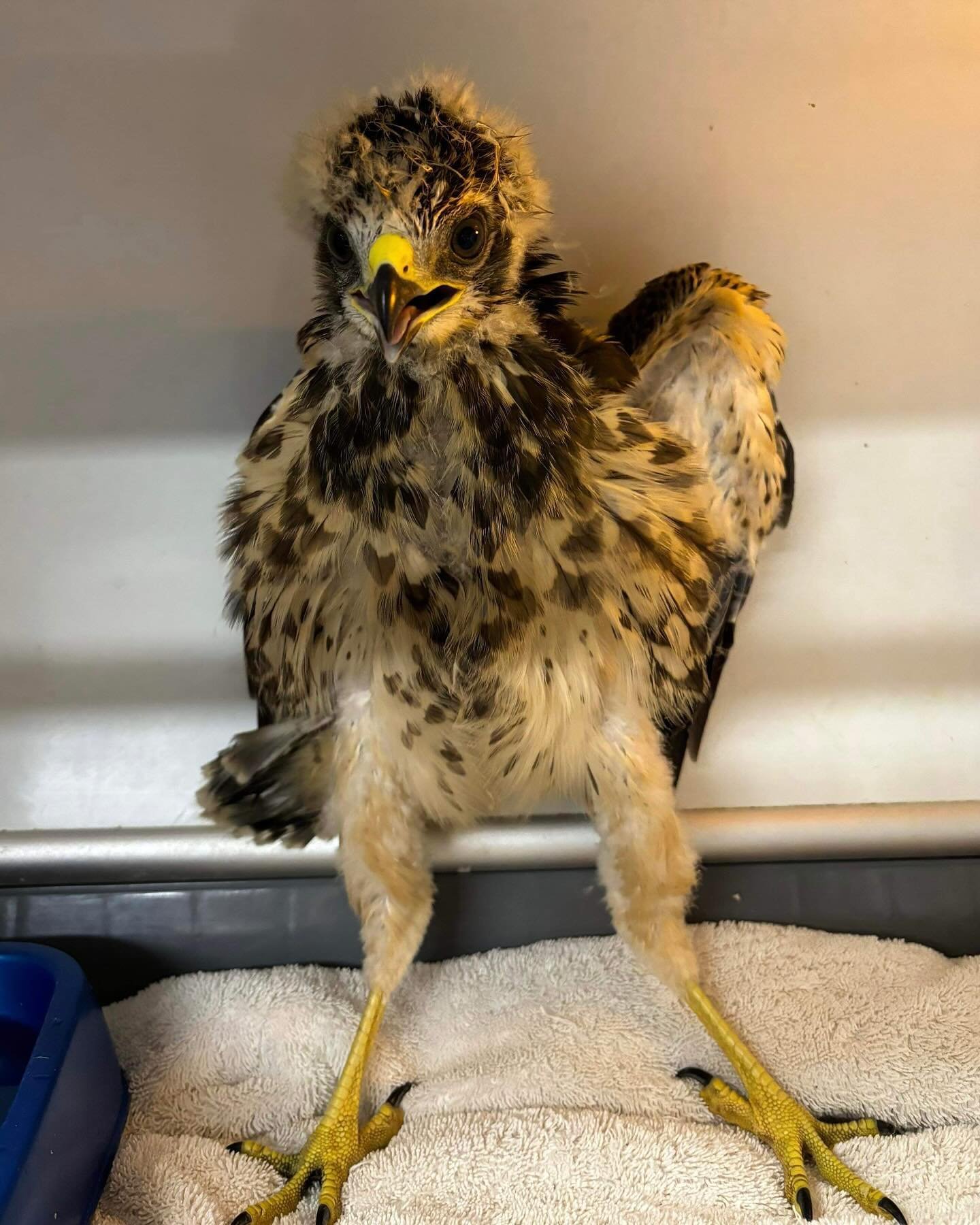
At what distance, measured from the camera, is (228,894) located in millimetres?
1338

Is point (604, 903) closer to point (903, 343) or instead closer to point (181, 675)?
point (181, 675)

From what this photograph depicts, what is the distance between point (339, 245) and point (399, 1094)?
1.07 m

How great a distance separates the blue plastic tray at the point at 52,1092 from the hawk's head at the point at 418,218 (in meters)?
0.85

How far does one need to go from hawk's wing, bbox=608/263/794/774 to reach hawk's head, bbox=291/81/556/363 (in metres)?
0.24

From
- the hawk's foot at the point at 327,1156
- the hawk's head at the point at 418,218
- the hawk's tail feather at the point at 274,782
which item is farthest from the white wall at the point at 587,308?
the hawk's foot at the point at 327,1156

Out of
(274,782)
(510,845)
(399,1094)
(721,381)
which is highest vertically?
(721,381)

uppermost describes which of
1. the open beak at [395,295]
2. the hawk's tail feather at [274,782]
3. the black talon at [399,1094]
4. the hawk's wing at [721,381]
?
the open beak at [395,295]

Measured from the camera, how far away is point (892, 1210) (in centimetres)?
99

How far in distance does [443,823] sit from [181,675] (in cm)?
49

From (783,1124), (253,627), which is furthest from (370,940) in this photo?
(783,1124)

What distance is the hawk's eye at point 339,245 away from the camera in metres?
0.76

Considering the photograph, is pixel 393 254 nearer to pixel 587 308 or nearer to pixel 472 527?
pixel 472 527

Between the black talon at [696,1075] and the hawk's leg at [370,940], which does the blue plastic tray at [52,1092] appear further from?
the black talon at [696,1075]

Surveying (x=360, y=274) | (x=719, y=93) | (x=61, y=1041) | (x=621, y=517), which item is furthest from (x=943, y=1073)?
(x=719, y=93)
